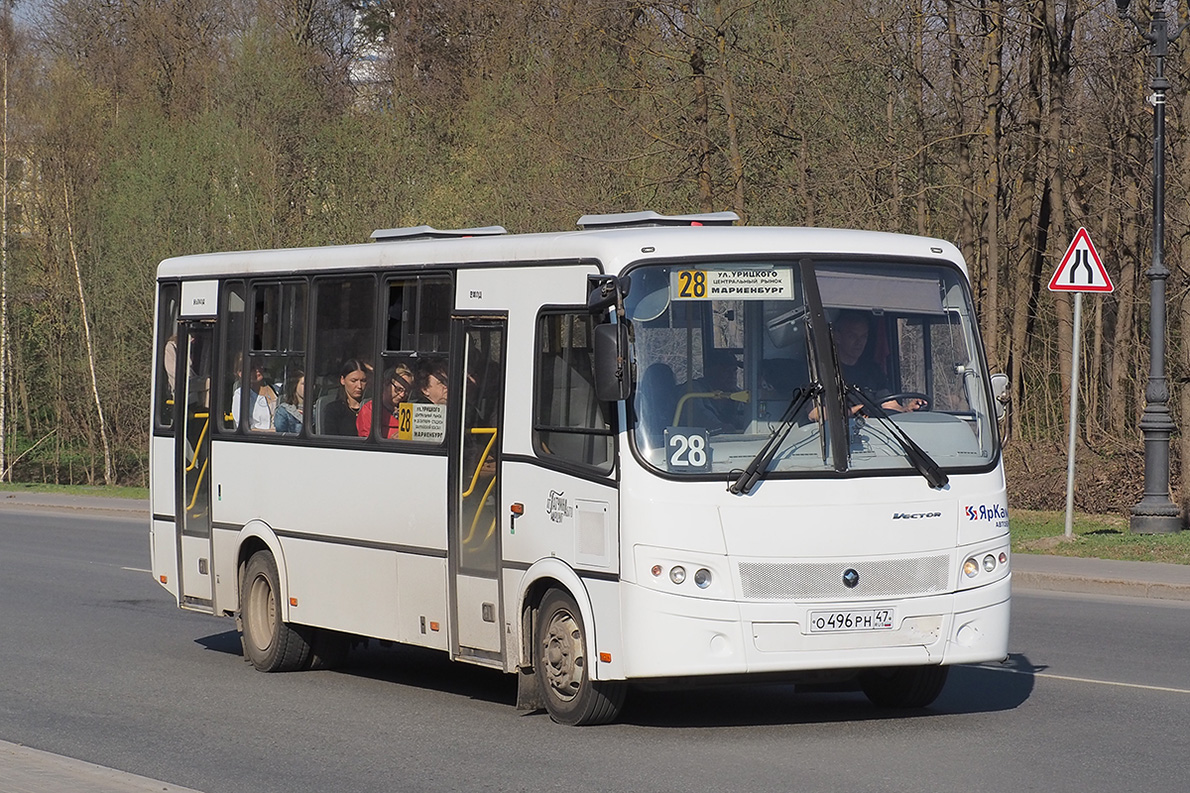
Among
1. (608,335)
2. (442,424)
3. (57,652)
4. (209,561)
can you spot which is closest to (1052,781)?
(608,335)

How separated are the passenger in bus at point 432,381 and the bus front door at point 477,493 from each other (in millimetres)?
166

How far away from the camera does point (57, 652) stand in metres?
13.6

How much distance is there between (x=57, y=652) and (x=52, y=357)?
3493 cm

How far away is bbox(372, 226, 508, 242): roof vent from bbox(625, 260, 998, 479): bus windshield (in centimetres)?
240

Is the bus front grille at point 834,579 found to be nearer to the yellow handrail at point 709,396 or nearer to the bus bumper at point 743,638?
the bus bumper at point 743,638

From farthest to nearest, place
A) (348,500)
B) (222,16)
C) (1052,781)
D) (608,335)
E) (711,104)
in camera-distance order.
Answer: (222,16), (711,104), (348,500), (608,335), (1052,781)

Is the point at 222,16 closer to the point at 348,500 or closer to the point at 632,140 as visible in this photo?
the point at 632,140

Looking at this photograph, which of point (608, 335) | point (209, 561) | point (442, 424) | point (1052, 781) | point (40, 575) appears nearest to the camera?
point (1052, 781)

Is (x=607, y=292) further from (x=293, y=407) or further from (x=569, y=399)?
(x=293, y=407)

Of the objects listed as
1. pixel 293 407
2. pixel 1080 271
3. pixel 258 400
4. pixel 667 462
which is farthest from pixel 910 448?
pixel 1080 271

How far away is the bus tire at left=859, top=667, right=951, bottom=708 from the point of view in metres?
10.1

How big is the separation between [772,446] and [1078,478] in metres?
18.6

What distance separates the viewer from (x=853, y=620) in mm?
9164

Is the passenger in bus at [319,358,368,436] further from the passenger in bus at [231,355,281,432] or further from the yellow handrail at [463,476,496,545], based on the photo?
the yellow handrail at [463,476,496,545]
